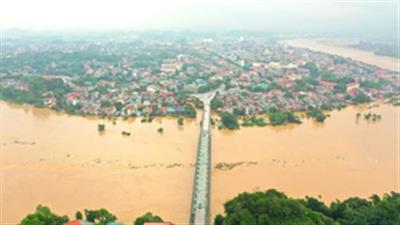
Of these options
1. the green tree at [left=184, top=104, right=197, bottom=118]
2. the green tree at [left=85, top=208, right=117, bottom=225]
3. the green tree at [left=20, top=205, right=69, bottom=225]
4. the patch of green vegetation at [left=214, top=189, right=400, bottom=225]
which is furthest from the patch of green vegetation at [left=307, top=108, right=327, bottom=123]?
the green tree at [left=20, top=205, right=69, bottom=225]

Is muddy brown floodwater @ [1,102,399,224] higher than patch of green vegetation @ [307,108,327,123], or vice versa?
patch of green vegetation @ [307,108,327,123]

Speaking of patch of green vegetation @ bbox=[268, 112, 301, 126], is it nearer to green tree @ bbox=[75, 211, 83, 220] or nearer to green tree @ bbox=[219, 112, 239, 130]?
green tree @ bbox=[219, 112, 239, 130]

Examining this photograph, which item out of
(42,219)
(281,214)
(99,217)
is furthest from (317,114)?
(42,219)

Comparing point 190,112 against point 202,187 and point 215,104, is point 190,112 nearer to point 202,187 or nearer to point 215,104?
point 215,104

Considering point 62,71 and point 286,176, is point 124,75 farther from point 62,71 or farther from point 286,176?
point 286,176

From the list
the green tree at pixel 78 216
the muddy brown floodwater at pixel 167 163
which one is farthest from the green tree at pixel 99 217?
the muddy brown floodwater at pixel 167 163
